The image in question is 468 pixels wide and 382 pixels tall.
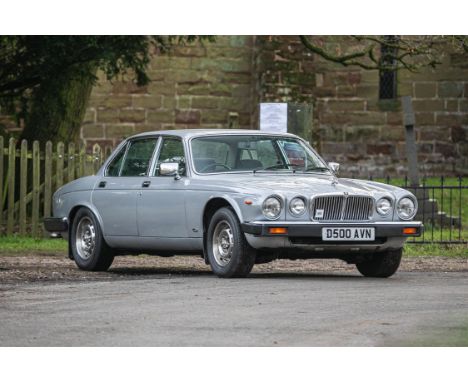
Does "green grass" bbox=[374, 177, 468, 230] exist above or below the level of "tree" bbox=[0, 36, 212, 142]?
below

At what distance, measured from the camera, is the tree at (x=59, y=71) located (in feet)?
69.9

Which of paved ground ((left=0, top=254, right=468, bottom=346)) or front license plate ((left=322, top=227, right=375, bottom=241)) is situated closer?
paved ground ((left=0, top=254, right=468, bottom=346))

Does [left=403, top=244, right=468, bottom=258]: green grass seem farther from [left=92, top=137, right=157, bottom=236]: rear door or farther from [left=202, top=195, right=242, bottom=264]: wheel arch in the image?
[left=202, top=195, right=242, bottom=264]: wheel arch

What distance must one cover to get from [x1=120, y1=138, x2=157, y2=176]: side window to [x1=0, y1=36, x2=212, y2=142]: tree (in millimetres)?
5845

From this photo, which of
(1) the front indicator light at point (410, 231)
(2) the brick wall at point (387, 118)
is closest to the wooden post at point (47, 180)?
(1) the front indicator light at point (410, 231)

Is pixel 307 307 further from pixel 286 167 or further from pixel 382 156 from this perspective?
pixel 382 156

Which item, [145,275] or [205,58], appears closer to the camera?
[145,275]

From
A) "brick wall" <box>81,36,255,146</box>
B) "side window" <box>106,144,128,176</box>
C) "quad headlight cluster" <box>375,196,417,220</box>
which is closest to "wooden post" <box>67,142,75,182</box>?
"side window" <box>106,144,128,176</box>

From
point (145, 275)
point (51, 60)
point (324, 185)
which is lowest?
point (145, 275)

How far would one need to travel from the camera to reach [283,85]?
30.1 m

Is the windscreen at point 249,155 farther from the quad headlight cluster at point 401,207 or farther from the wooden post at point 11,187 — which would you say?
the wooden post at point 11,187

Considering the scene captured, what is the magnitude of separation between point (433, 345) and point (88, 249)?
7.42 meters

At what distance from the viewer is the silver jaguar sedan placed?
514 inches

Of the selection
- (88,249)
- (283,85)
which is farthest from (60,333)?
(283,85)
